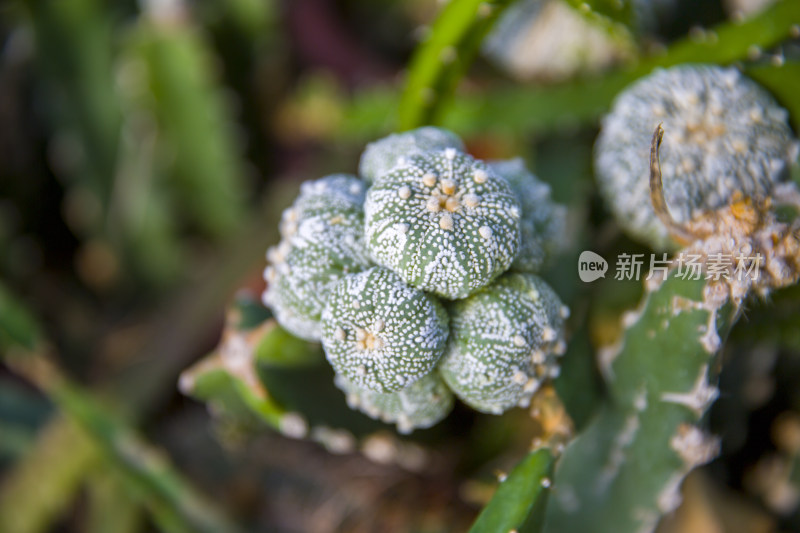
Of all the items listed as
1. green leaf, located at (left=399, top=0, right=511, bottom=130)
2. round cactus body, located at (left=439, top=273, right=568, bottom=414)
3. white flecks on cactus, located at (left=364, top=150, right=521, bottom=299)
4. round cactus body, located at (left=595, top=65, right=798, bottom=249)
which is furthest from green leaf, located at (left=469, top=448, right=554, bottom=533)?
green leaf, located at (left=399, top=0, right=511, bottom=130)

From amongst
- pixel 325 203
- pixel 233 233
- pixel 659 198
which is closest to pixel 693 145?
pixel 659 198

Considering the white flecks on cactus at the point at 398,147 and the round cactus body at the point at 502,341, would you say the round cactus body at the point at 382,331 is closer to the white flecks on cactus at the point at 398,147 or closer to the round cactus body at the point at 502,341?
the round cactus body at the point at 502,341

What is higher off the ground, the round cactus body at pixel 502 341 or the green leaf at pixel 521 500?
the round cactus body at pixel 502 341

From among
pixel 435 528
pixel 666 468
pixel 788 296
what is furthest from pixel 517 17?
pixel 435 528

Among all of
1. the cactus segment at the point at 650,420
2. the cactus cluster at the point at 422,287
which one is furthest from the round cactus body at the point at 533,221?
the cactus segment at the point at 650,420

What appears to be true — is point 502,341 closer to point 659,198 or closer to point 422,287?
point 422,287
